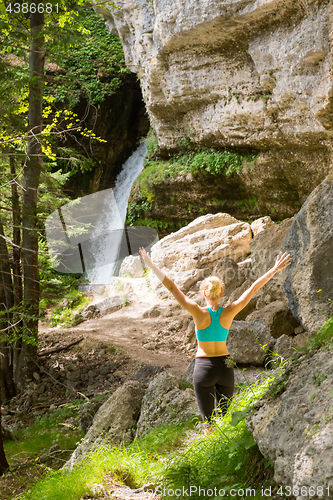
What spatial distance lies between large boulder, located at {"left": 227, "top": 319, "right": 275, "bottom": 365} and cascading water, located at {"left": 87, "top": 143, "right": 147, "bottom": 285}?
42.1 feet

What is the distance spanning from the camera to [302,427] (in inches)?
73.0

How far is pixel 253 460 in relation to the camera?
222cm

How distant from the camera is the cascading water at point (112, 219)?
60.9ft

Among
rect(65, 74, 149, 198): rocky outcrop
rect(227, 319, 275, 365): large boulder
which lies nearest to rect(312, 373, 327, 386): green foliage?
rect(227, 319, 275, 365): large boulder

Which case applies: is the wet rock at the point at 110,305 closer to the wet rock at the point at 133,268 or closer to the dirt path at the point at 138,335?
the dirt path at the point at 138,335

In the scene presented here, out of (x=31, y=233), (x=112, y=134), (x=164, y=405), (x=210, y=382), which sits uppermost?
(x=112, y=134)

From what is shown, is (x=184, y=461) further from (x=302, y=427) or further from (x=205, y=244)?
(x=205, y=244)

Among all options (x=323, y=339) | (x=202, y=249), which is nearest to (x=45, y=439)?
(x=323, y=339)

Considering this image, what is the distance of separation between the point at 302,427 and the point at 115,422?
9.41 ft

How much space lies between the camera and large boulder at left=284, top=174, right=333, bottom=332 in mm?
4734

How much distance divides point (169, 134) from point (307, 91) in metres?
6.76

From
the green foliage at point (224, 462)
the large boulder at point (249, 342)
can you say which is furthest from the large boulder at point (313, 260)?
the green foliage at point (224, 462)

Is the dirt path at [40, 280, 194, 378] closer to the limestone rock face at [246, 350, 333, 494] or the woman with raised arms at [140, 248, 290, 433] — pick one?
the woman with raised arms at [140, 248, 290, 433]

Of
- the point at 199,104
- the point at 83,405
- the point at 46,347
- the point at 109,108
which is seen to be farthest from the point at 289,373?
the point at 109,108
